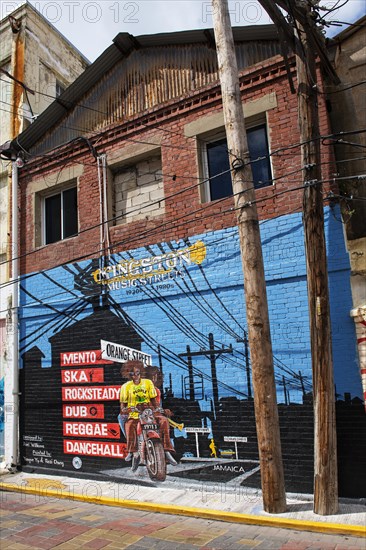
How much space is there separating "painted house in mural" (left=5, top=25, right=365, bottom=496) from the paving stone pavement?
4.04ft

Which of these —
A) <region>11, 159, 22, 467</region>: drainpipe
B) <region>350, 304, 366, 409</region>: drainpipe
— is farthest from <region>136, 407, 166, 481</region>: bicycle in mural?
<region>350, 304, 366, 409</region>: drainpipe

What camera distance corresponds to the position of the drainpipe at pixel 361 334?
640 cm

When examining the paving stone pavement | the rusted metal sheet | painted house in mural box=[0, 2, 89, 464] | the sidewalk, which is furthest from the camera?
painted house in mural box=[0, 2, 89, 464]

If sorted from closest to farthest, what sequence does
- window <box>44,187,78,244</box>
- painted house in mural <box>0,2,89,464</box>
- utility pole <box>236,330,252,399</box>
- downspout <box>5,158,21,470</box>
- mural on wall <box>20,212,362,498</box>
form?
mural on wall <box>20,212,362,498</box> → utility pole <box>236,330,252,399</box> → downspout <box>5,158,21,470</box> → window <box>44,187,78,244</box> → painted house in mural <box>0,2,89,464</box>

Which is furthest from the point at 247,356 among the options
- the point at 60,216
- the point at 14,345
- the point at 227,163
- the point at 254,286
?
the point at 60,216

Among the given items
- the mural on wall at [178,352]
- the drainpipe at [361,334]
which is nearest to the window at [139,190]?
the mural on wall at [178,352]

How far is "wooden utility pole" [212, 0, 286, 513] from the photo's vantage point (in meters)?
5.98

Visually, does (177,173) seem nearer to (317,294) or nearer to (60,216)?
(60,216)

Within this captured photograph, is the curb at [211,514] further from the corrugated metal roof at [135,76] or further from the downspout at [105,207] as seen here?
the corrugated metal roof at [135,76]

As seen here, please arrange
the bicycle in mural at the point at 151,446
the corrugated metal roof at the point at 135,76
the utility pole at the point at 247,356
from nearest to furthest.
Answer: the utility pole at the point at 247,356
the bicycle in mural at the point at 151,446
the corrugated metal roof at the point at 135,76

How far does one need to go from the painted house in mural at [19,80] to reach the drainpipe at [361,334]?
7573 millimetres

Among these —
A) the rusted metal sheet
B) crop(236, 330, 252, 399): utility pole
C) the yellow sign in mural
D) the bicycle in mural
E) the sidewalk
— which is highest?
the rusted metal sheet

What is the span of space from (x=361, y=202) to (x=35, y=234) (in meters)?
7.27

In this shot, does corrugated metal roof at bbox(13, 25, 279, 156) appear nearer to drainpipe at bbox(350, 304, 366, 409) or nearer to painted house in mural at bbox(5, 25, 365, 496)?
painted house in mural at bbox(5, 25, 365, 496)
